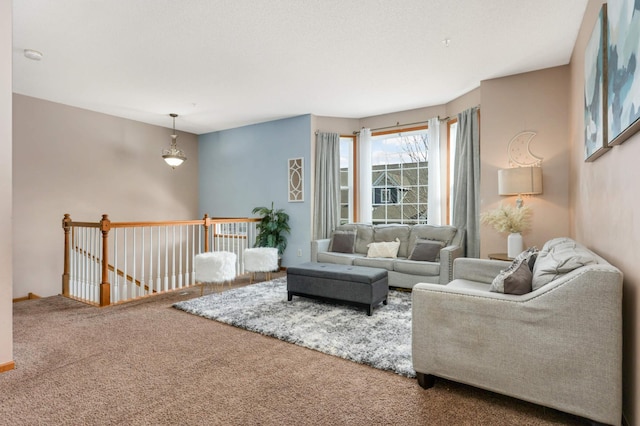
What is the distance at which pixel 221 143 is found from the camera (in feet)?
22.7

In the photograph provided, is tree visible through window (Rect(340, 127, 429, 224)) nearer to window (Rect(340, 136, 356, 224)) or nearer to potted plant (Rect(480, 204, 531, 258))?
window (Rect(340, 136, 356, 224))

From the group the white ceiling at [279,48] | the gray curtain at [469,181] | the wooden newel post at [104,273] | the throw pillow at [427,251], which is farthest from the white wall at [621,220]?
the wooden newel post at [104,273]

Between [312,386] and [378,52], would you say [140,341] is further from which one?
[378,52]

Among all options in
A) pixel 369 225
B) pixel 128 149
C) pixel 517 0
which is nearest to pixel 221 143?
pixel 128 149

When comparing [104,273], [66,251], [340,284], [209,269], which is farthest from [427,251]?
[66,251]

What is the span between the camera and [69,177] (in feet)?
16.9

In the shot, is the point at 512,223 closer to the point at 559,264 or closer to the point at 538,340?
the point at 559,264

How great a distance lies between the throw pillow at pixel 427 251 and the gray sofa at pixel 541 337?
2.35 metres

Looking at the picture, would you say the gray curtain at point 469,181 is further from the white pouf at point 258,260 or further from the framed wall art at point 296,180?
the white pouf at point 258,260

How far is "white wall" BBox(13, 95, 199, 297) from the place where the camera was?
4.66 m

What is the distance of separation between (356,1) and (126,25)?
203cm

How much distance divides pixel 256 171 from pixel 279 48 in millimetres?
3324

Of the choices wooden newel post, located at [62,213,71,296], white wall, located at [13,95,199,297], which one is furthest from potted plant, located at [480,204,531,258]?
white wall, located at [13,95,199,297]

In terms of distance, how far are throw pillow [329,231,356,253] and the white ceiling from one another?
81.3 inches
